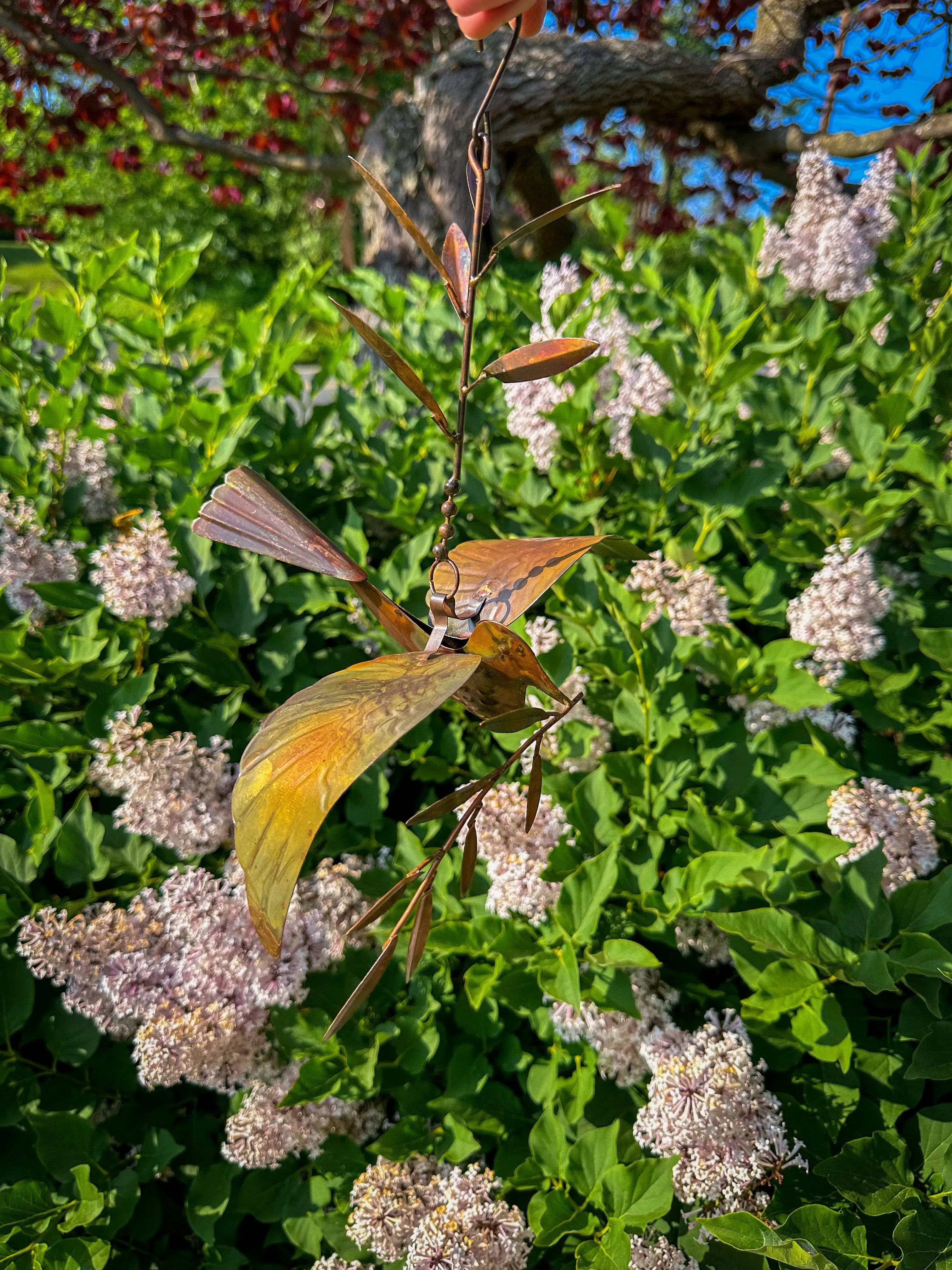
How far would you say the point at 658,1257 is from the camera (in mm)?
920

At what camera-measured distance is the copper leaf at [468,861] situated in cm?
53

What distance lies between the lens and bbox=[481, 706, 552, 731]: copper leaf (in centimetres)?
46

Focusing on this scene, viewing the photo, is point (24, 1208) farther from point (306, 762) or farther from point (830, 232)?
point (830, 232)

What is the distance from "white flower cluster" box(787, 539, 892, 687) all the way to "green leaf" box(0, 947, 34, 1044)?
1141 millimetres

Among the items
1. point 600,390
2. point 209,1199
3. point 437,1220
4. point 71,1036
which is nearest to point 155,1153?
point 209,1199

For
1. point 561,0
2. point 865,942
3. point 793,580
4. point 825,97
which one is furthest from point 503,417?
point 561,0

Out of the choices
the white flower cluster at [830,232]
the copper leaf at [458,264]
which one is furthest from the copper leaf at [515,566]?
the white flower cluster at [830,232]

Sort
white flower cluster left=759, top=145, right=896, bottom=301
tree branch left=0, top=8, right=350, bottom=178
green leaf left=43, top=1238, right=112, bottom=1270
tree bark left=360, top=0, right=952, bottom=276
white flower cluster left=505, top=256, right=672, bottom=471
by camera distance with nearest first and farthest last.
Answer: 1. green leaf left=43, top=1238, right=112, bottom=1270
2. white flower cluster left=505, top=256, right=672, bottom=471
3. white flower cluster left=759, top=145, right=896, bottom=301
4. tree bark left=360, top=0, right=952, bottom=276
5. tree branch left=0, top=8, right=350, bottom=178

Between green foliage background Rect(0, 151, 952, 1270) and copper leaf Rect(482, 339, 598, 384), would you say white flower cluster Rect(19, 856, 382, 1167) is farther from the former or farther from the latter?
copper leaf Rect(482, 339, 598, 384)

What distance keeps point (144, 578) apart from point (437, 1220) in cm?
87

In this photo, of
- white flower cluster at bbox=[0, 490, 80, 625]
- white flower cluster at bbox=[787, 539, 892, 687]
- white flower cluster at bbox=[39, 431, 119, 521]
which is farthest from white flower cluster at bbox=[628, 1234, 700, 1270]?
white flower cluster at bbox=[39, 431, 119, 521]

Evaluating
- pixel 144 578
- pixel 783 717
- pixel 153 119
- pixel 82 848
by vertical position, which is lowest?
pixel 783 717

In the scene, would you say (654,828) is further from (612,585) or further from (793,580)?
(793,580)

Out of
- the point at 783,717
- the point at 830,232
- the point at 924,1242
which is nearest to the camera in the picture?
the point at 924,1242
